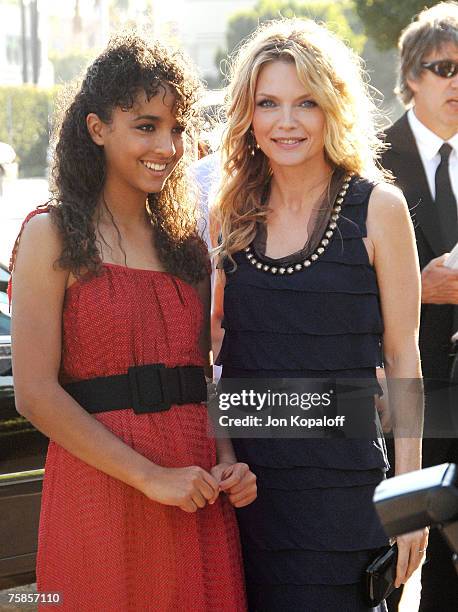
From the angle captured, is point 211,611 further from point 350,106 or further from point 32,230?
point 350,106

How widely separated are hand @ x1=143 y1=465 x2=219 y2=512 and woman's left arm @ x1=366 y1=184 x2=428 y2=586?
1.82ft

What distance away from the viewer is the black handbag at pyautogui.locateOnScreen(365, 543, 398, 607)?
2.73m

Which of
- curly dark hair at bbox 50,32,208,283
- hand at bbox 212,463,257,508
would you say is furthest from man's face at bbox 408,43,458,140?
hand at bbox 212,463,257,508

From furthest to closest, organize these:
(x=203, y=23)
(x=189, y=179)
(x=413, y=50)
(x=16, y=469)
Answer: (x=203, y=23) < (x=413, y=50) < (x=16, y=469) < (x=189, y=179)

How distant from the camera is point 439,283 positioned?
3738mm

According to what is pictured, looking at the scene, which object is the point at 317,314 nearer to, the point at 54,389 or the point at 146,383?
the point at 146,383

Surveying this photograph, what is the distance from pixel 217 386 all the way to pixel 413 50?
201cm

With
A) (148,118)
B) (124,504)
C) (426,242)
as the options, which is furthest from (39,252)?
(426,242)

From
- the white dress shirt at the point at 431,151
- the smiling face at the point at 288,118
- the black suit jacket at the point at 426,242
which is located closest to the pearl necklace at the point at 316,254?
the smiling face at the point at 288,118

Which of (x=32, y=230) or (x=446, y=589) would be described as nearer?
(x=32, y=230)

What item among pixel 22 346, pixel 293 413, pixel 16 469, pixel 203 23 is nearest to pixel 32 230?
pixel 22 346

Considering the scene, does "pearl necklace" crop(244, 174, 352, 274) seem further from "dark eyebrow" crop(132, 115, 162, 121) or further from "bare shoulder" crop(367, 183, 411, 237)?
"dark eyebrow" crop(132, 115, 162, 121)

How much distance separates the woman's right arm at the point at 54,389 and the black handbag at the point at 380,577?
533 millimetres

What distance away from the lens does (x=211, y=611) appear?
2605 mm
